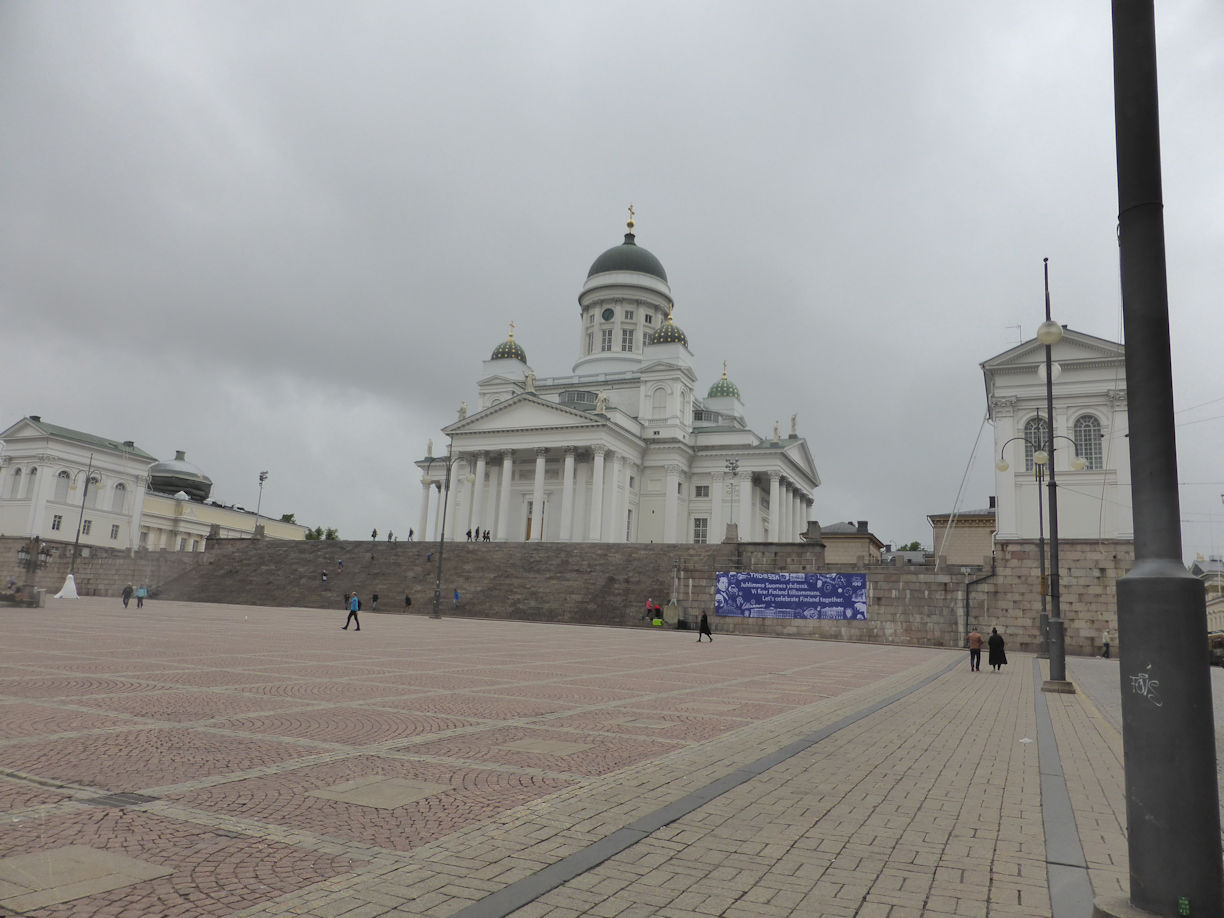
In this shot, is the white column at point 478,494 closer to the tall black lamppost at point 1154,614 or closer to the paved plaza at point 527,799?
the paved plaza at point 527,799

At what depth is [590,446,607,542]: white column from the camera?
64438mm

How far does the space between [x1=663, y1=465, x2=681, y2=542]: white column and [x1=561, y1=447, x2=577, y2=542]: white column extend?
27.6 feet

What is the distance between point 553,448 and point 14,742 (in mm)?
59726

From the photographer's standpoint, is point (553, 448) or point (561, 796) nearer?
point (561, 796)

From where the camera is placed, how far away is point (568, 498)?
66.5 meters

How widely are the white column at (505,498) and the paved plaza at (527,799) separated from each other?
51.8m

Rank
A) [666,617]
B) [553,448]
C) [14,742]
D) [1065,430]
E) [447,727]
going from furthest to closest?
1. [553,448]
2. [1065,430]
3. [666,617]
4. [447,727]
5. [14,742]

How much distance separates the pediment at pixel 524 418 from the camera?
6594 centimetres

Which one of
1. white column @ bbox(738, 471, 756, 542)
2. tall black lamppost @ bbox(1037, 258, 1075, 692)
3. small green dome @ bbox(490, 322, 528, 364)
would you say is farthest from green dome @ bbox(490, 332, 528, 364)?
tall black lamppost @ bbox(1037, 258, 1075, 692)

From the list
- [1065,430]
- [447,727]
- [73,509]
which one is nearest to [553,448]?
[1065,430]

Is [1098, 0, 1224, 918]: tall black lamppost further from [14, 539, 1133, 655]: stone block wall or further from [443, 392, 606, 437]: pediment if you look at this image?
[443, 392, 606, 437]: pediment

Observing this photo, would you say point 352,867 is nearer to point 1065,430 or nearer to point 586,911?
point 586,911

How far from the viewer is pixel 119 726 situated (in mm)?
8828

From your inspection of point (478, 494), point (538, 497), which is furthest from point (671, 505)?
point (478, 494)
